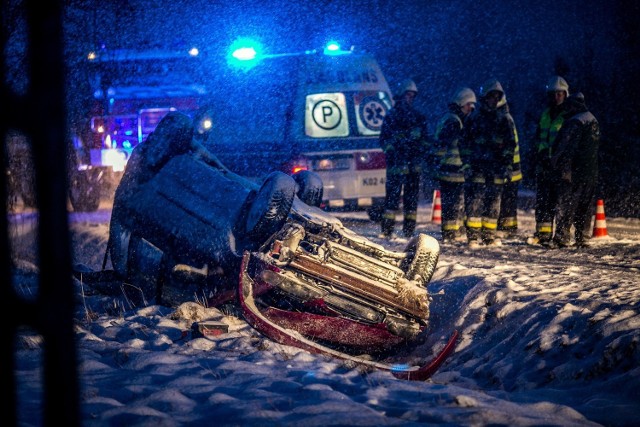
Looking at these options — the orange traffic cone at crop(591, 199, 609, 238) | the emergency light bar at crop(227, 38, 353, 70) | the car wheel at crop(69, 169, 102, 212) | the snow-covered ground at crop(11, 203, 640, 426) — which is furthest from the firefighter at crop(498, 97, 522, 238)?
the car wheel at crop(69, 169, 102, 212)

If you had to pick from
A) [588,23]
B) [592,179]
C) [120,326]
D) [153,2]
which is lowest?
[120,326]

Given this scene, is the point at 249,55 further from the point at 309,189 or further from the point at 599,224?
the point at 599,224

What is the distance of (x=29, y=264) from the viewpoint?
292 inches

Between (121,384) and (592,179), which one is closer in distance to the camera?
(121,384)

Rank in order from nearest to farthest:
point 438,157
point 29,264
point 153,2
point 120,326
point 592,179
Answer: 1. point 120,326
2. point 29,264
3. point 592,179
4. point 438,157
5. point 153,2

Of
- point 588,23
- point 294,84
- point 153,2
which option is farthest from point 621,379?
point 588,23

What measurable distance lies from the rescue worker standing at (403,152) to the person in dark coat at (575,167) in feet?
5.52

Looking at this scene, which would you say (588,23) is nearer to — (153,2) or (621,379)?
(153,2)

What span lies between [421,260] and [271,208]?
1170 mm

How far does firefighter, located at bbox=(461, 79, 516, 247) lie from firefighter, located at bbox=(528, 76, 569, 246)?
0.39 m

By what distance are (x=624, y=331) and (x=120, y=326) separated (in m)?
3.29

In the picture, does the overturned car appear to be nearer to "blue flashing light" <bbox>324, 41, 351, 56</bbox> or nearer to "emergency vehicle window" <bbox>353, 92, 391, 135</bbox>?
"emergency vehicle window" <bbox>353, 92, 391, 135</bbox>

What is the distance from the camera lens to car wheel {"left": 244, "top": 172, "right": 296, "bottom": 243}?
5.18 m

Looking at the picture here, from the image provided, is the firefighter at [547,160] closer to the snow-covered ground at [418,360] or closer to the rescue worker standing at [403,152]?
the rescue worker standing at [403,152]
